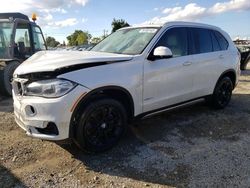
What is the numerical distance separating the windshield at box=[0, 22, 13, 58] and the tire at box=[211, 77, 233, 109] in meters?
6.19

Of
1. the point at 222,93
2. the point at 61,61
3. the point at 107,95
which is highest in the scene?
the point at 61,61

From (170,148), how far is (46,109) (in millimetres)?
1957

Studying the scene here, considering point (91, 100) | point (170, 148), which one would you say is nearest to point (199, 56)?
point (170, 148)

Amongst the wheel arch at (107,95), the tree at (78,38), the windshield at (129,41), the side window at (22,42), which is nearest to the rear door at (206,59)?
the windshield at (129,41)

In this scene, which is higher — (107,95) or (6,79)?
(107,95)

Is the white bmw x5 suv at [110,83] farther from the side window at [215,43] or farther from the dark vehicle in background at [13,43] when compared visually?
the dark vehicle in background at [13,43]

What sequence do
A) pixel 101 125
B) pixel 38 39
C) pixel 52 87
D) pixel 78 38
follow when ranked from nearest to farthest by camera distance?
pixel 52 87
pixel 101 125
pixel 38 39
pixel 78 38

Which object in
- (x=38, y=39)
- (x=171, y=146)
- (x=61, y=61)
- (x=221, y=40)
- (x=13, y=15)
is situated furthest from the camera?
(x=38, y=39)

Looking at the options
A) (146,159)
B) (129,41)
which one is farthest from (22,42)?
(146,159)

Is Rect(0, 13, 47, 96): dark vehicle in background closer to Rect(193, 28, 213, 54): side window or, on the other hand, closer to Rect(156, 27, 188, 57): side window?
Rect(156, 27, 188, 57): side window

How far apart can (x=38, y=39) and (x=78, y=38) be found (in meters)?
59.2

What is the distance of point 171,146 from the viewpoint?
4.62 m

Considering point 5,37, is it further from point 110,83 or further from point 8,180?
point 8,180

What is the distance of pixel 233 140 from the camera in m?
4.95
